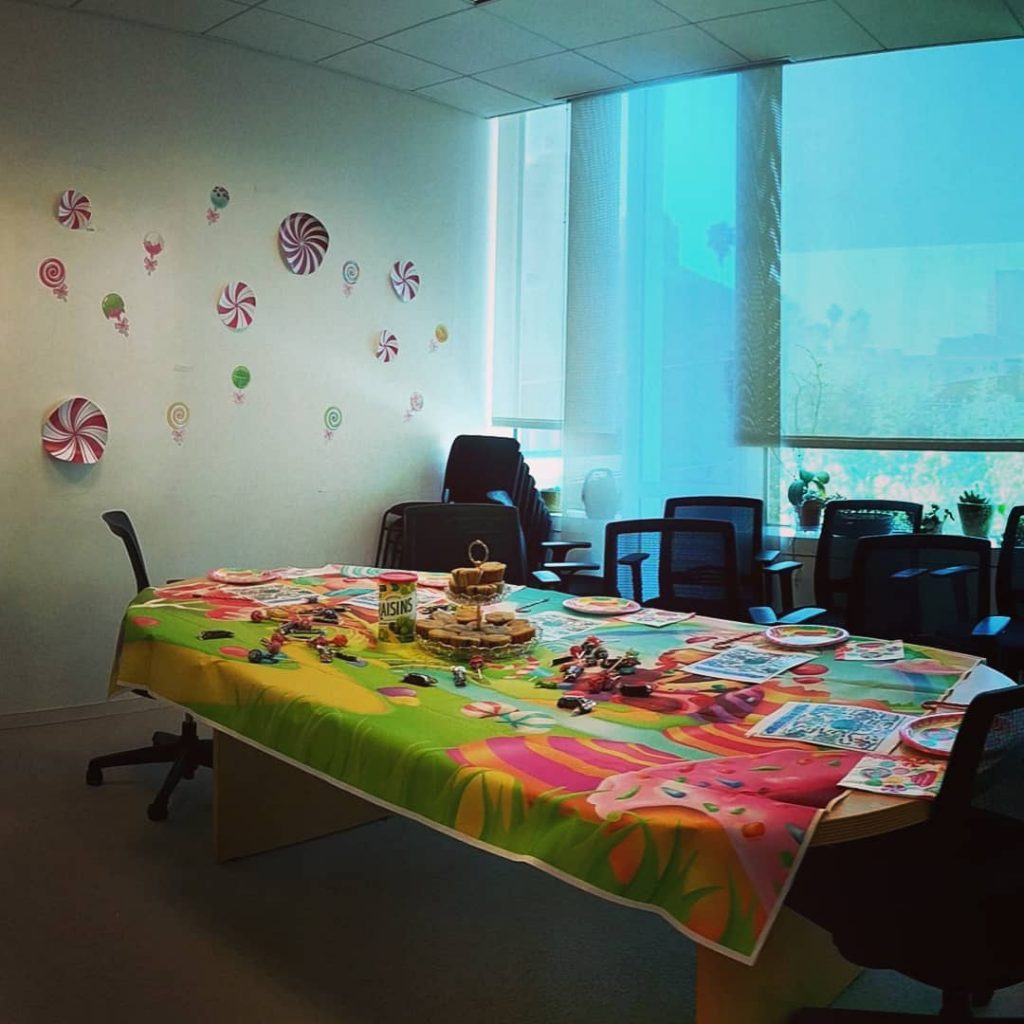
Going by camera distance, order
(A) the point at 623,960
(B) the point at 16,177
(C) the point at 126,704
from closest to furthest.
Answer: (A) the point at 623,960 → (B) the point at 16,177 → (C) the point at 126,704

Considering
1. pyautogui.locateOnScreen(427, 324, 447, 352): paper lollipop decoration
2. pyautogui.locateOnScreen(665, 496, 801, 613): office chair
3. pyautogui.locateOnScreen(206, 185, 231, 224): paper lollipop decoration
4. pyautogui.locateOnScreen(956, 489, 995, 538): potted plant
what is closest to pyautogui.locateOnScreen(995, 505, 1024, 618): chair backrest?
pyautogui.locateOnScreen(956, 489, 995, 538): potted plant

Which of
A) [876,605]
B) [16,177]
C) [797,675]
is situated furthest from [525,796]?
[16,177]

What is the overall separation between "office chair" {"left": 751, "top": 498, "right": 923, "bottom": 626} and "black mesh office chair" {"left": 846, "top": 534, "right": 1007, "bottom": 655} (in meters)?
0.68

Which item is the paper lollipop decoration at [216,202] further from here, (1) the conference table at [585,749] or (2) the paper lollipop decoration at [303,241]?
(1) the conference table at [585,749]

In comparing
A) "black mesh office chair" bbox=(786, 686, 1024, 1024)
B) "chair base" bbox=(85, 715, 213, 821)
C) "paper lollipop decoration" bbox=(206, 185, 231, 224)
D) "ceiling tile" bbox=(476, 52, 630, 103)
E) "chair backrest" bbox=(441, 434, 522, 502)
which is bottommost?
"chair base" bbox=(85, 715, 213, 821)

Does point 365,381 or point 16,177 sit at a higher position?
point 16,177

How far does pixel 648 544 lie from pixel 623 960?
163 centimetres

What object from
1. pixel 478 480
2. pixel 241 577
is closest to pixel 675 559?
pixel 241 577

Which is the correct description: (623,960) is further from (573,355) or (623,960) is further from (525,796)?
(573,355)

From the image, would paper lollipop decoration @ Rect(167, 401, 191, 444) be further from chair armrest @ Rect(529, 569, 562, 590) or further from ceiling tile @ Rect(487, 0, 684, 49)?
ceiling tile @ Rect(487, 0, 684, 49)

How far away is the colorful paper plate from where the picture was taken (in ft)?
10.2

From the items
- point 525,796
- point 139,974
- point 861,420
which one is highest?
point 861,420

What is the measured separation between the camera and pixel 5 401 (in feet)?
14.2

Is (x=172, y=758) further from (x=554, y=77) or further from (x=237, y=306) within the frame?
(x=554, y=77)
